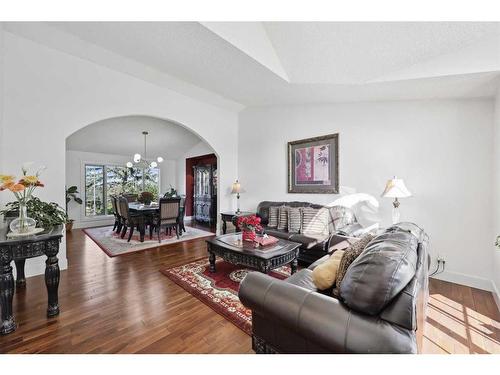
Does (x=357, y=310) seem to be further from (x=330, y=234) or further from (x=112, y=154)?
(x=112, y=154)

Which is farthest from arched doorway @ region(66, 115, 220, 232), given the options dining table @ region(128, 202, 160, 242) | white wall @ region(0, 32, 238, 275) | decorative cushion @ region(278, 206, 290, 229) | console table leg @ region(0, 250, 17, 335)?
console table leg @ region(0, 250, 17, 335)

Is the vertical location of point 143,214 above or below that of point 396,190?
below

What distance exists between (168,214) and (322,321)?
4.24 metres

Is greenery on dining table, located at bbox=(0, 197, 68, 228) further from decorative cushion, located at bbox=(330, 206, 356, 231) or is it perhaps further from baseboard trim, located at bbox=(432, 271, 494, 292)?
baseboard trim, located at bbox=(432, 271, 494, 292)

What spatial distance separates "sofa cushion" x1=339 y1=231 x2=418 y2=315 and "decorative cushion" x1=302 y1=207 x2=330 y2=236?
2.23 meters

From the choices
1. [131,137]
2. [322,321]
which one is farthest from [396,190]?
[131,137]

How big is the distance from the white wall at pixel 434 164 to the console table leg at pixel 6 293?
402 centimetres

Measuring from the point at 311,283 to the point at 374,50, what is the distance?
258cm

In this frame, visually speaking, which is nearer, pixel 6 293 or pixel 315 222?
pixel 6 293

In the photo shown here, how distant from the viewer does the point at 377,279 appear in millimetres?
1050

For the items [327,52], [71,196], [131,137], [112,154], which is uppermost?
[327,52]

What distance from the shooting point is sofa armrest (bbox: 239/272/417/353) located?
0.95 m

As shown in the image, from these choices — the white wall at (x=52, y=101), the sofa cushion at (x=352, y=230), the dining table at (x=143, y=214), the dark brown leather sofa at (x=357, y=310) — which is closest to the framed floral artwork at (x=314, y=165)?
the sofa cushion at (x=352, y=230)
